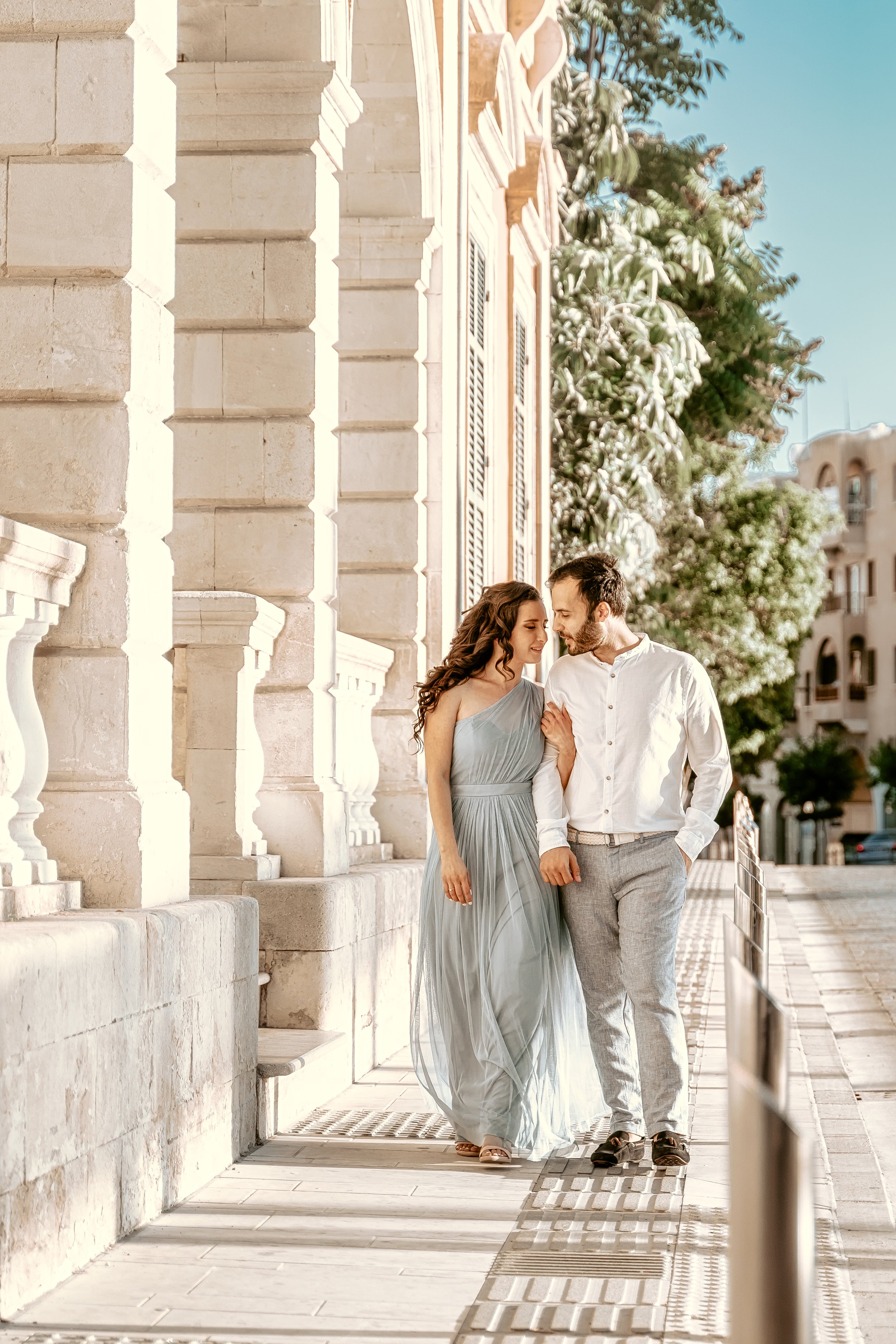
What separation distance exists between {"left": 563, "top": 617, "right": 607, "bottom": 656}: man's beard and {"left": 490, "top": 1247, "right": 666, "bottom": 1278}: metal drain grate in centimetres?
215

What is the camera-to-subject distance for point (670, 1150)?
5902 millimetres

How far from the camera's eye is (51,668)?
5.54 m

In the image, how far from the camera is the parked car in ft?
189

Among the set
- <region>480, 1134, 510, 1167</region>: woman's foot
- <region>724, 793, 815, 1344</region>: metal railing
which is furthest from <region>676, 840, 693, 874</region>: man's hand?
<region>724, 793, 815, 1344</region>: metal railing

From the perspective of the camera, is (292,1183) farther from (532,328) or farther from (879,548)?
(879,548)

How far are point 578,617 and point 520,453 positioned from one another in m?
12.2

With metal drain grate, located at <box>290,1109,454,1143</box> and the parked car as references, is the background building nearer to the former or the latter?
the parked car

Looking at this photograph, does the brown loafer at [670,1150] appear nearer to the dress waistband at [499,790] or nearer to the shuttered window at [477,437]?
the dress waistband at [499,790]

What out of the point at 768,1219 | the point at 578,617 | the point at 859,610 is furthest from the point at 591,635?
the point at 859,610

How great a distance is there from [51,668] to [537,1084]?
225 centimetres

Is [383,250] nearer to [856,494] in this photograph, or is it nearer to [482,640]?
[482,640]

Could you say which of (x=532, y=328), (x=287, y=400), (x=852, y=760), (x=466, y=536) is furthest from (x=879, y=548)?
(x=287, y=400)

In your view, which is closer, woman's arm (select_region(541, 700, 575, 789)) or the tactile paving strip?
the tactile paving strip

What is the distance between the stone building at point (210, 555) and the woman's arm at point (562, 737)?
119 centimetres
